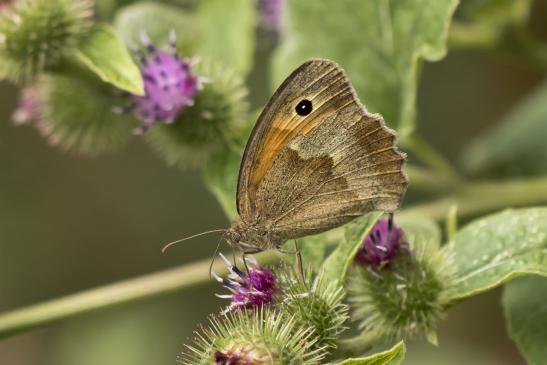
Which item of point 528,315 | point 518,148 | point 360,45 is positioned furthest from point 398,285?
point 518,148

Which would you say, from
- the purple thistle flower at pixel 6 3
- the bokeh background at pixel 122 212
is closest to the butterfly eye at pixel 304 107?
the purple thistle flower at pixel 6 3

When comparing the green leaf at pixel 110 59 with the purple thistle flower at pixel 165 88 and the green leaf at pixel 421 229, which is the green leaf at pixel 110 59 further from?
A: the green leaf at pixel 421 229

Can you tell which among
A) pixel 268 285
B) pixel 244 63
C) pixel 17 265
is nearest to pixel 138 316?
pixel 17 265

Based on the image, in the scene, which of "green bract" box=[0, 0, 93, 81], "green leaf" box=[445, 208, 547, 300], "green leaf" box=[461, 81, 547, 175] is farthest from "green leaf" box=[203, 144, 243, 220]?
"green leaf" box=[461, 81, 547, 175]

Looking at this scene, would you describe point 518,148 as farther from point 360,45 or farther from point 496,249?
point 496,249

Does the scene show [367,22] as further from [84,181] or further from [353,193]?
[84,181]

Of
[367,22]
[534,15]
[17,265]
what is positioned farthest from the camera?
[17,265]
